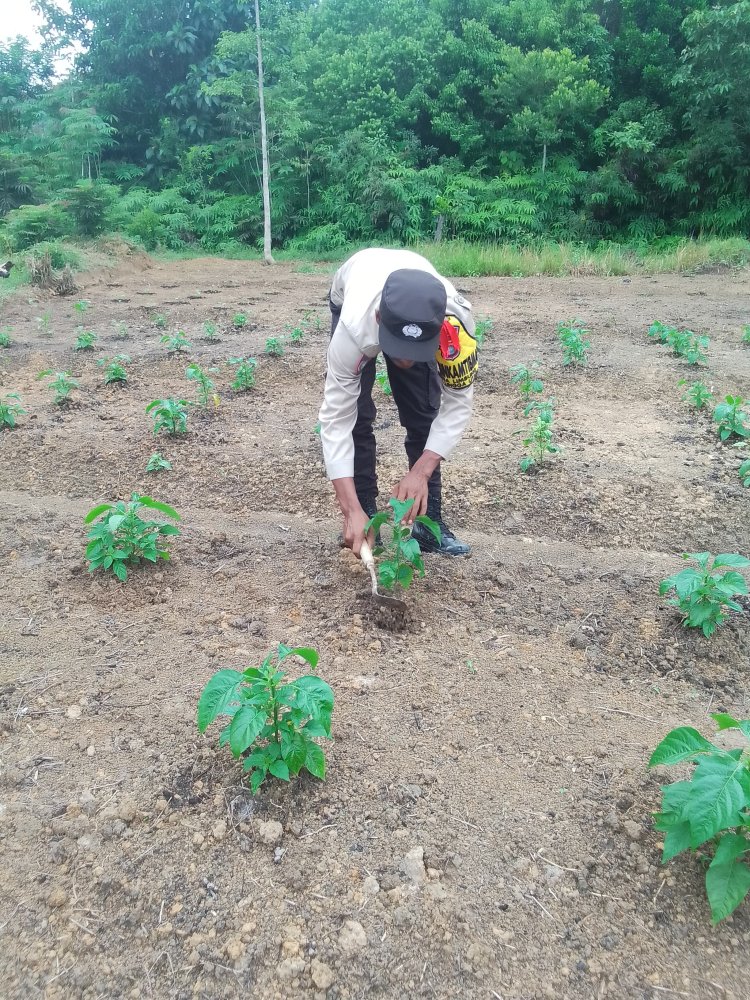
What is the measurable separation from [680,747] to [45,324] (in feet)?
27.7

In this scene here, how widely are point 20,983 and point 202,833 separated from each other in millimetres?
484

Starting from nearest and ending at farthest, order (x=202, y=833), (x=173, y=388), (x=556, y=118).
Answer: (x=202, y=833), (x=173, y=388), (x=556, y=118)

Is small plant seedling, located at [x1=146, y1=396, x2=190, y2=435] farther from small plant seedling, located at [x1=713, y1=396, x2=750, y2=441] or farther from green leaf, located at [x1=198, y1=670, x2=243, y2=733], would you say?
small plant seedling, located at [x1=713, y1=396, x2=750, y2=441]

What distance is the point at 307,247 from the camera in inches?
676

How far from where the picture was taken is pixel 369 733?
219 cm

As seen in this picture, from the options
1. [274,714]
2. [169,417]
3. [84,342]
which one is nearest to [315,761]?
[274,714]

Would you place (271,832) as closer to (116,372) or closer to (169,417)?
(169,417)

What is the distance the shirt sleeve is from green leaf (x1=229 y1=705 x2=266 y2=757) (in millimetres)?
945

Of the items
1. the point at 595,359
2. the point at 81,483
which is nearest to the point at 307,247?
the point at 595,359

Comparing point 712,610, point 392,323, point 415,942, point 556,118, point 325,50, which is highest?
point 325,50

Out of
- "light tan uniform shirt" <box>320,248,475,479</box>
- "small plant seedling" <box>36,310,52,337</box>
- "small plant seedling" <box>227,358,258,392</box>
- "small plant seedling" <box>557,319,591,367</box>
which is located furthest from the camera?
"small plant seedling" <box>36,310,52,337</box>

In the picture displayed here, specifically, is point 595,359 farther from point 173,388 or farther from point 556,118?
point 556,118

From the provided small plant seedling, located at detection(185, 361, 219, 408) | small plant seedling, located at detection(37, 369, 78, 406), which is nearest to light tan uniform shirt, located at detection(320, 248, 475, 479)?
small plant seedling, located at detection(185, 361, 219, 408)

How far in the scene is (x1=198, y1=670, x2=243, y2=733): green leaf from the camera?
183 cm
